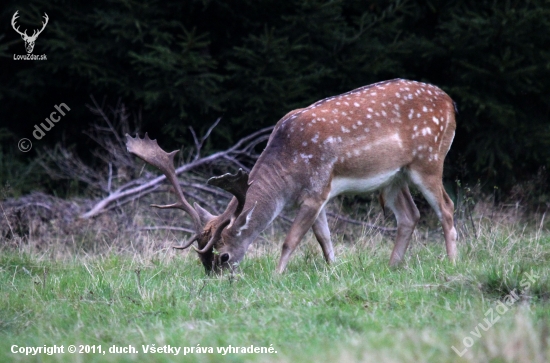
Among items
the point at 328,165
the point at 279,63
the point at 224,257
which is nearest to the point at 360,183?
the point at 328,165

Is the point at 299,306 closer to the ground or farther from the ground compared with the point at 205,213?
farther from the ground

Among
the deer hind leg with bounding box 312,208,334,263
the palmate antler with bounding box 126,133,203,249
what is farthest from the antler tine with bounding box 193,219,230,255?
the deer hind leg with bounding box 312,208,334,263

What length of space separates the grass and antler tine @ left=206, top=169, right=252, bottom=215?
0.75m

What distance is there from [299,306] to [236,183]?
183cm

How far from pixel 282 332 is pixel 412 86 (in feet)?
12.8

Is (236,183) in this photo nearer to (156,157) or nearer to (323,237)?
(156,157)

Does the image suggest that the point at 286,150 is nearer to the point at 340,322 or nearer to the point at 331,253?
the point at 331,253

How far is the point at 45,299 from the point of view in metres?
6.32

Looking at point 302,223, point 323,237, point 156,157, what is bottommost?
point 323,237

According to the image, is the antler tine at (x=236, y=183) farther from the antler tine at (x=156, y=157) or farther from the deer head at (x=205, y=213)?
the antler tine at (x=156, y=157)

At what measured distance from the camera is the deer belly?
7.57 metres

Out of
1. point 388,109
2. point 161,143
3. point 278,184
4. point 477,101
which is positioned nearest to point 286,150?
point 278,184

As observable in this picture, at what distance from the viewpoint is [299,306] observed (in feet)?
18.0

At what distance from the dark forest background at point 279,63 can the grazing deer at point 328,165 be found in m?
3.91
